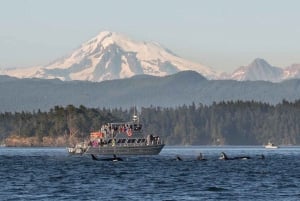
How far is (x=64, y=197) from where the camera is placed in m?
118

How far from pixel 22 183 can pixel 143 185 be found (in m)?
16.2

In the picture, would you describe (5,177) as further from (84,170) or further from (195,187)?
(195,187)

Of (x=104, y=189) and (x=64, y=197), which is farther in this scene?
(x=104, y=189)

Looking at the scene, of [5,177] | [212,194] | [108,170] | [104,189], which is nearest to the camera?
[212,194]

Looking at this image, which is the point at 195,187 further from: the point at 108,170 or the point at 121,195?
the point at 108,170

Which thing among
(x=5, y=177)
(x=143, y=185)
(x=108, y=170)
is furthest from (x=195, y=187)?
(x=108, y=170)

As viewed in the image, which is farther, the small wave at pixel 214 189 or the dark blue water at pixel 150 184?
the small wave at pixel 214 189

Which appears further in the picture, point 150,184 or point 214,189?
point 150,184

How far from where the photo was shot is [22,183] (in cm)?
14262

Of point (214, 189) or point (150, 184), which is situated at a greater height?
point (150, 184)

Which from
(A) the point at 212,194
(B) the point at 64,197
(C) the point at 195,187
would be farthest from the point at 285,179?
(B) the point at 64,197

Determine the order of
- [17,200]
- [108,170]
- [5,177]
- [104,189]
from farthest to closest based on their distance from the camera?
[108,170] < [5,177] < [104,189] < [17,200]

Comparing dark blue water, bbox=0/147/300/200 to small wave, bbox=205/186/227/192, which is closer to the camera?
dark blue water, bbox=0/147/300/200

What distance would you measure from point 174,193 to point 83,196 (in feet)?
33.5
